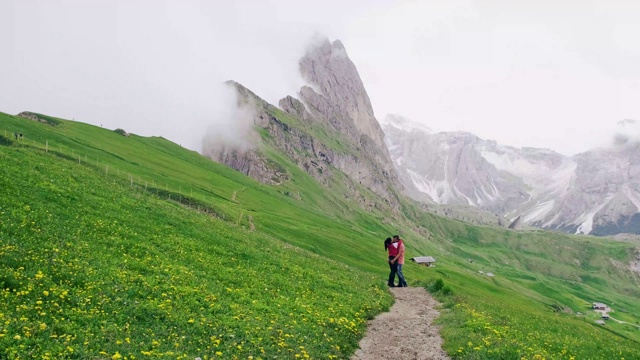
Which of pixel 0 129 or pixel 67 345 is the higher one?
pixel 0 129

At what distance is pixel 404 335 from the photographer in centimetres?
2788

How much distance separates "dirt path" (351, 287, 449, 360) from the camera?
23.8 meters

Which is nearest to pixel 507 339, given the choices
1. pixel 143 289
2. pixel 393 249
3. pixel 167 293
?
pixel 167 293

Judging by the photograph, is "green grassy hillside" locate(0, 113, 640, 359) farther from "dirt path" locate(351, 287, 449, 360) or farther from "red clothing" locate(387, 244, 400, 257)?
"red clothing" locate(387, 244, 400, 257)

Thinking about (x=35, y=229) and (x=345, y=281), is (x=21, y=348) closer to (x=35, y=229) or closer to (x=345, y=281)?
(x=35, y=229)

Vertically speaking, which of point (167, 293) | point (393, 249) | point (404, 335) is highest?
point (393, 249)

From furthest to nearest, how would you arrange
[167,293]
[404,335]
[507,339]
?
[404,335] < [507,339] < [167,293]

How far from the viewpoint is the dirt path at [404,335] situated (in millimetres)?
23812

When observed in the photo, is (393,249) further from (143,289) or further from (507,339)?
(143,289)

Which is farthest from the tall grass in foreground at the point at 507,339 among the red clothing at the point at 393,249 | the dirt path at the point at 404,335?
the red clothing at the point at 393,249

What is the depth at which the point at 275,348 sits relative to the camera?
826 inches

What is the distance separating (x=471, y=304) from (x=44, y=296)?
98.6ft

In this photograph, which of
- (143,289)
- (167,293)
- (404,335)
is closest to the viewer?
(143,289)

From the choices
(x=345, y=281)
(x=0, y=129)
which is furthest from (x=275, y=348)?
(x=0, y=129)
